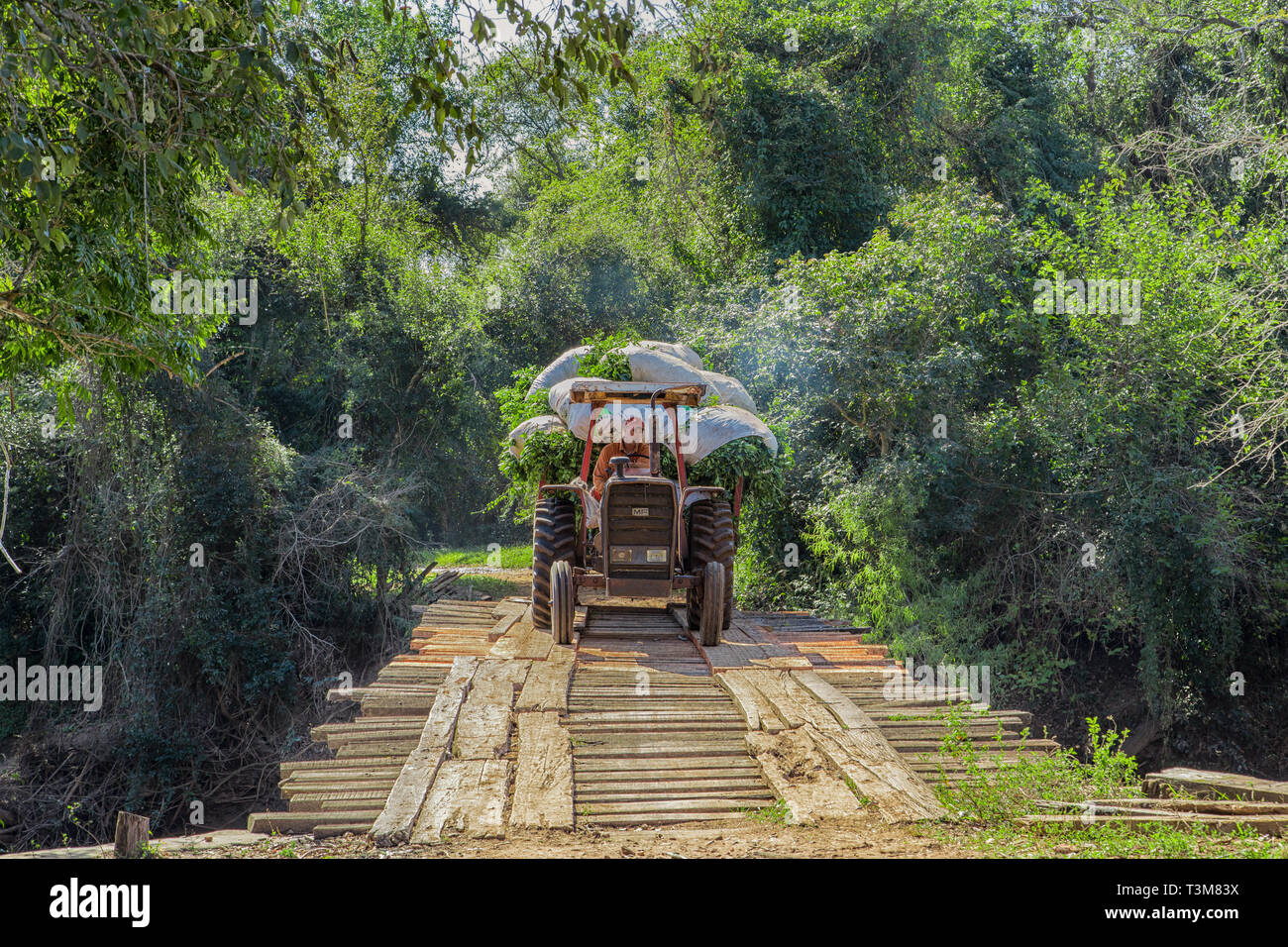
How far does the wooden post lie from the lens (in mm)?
4109

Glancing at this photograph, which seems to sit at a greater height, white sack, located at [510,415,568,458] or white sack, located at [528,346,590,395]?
white sack, located at [528,346,590,395]

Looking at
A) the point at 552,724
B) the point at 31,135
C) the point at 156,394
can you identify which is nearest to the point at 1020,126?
the point at 156,394

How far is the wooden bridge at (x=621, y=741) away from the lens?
5027 mm

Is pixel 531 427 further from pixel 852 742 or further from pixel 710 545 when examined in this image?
pixel 852 742

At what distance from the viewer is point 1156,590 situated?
1181 centimetres

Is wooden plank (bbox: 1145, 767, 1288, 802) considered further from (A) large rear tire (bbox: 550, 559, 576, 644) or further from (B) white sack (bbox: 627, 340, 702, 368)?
(B) white sack (bbox: 627, 340, 702, 368)

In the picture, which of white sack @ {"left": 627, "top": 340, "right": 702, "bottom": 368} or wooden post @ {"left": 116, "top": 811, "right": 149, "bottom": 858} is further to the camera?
white sack @ {"left": 627, "top": 340, "right": 702, "bottom": 368}

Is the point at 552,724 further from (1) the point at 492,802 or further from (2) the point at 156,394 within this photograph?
(2) the point at 156,394

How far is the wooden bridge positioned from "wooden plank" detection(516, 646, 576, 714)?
21 mm

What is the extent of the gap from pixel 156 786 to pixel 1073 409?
13.3 m

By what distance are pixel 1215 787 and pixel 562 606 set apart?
520 cm

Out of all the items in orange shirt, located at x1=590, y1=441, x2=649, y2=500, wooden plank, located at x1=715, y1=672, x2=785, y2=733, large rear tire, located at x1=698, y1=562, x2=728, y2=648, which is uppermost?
orange shirt, located at x1=590, y1=441, x2=649, y2=500

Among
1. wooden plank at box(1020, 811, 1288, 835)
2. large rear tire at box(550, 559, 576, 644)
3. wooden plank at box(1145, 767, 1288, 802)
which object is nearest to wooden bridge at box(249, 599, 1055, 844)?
large rear tire at box(550, 559, 576, 644)

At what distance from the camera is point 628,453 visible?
994cm
